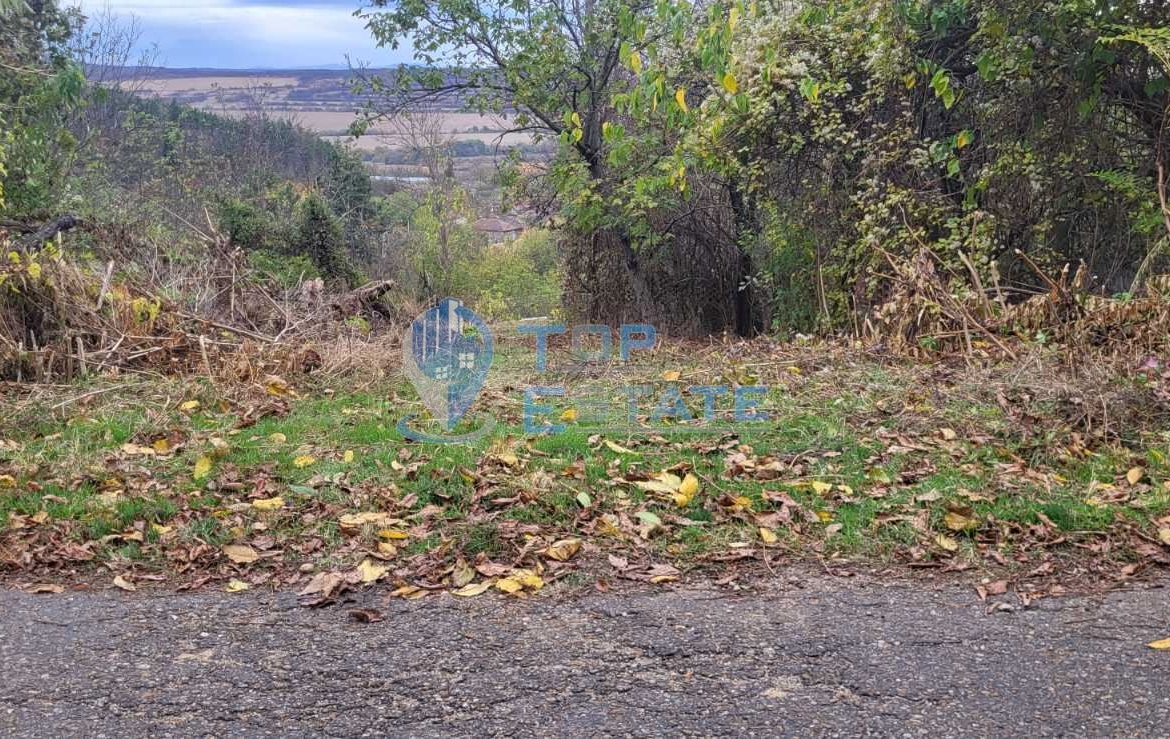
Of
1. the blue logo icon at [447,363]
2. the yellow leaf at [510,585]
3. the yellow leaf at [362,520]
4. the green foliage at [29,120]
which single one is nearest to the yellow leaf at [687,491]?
the yellow leaf at [510,585]

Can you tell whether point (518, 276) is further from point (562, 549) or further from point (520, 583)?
point (520, 583)

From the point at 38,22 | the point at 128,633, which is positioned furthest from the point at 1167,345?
the point at 38,22

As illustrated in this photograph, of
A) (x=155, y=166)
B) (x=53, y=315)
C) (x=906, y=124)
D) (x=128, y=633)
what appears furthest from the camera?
(x=155, y=166)

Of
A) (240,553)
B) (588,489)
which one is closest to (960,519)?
(588,489)

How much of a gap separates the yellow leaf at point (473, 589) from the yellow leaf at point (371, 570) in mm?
341

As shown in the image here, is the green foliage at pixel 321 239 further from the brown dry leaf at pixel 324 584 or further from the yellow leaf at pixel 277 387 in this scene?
the brown dry leaf at pixel 324 584

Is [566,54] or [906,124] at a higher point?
[566,54]

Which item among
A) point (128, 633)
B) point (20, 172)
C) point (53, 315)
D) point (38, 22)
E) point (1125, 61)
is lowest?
point (128, 633)

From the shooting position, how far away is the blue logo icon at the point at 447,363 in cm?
602

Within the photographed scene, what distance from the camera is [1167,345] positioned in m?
6.00

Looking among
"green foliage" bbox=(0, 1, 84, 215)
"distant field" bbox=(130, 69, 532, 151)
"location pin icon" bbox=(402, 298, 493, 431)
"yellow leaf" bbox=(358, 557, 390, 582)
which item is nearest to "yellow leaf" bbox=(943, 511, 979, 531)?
"yellow leaf" bbox=(358, 557, 390, 582)

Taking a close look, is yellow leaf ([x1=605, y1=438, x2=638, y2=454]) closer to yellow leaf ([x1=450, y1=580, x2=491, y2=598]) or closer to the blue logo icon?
the blue logo icon

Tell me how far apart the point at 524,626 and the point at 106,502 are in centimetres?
235

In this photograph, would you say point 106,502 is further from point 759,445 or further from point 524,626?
point 759,445
